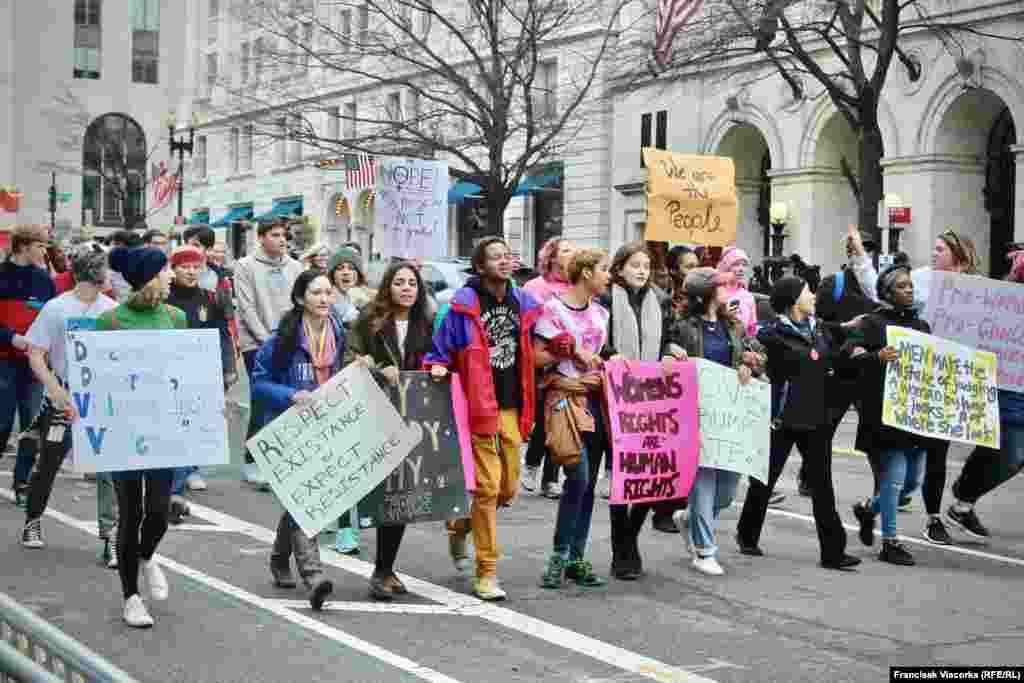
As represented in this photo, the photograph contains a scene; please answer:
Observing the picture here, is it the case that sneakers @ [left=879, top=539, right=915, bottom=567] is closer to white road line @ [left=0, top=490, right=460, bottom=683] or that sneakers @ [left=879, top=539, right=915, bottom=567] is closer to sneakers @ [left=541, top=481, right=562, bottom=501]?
sneakers @ [left=541, top=481, right=562, bottom=501]

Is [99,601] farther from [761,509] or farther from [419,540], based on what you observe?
[761,509]

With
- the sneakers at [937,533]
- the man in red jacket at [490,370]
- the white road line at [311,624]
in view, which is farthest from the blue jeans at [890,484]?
the white road line at [311,624]

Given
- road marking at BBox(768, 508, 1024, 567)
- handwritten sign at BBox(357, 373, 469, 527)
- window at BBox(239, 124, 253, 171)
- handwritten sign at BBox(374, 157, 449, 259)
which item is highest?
window at BBox(239, 124, 253, 171)

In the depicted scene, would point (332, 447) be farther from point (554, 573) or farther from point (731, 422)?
point (731, 422)

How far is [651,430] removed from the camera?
906cm

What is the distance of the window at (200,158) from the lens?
68250 mm

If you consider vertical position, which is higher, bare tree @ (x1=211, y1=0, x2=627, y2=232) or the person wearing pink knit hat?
bare tree @ (x1=211, y1=0, x2=627, y2=232)

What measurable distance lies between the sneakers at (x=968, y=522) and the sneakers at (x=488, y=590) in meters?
3.93

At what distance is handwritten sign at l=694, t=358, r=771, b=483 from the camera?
9227 millimetres

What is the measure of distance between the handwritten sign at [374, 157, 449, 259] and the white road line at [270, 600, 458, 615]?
566 cm

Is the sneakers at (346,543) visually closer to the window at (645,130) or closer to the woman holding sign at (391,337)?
the woman holding sign at (391,337)

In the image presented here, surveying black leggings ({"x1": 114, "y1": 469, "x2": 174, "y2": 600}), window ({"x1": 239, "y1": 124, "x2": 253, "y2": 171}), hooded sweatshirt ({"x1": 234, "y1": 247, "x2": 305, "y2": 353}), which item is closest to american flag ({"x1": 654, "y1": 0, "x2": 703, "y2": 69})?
hooded sweatshirt ({"x1": 234, "y1": 247, "x2": 305, "y2": 353})

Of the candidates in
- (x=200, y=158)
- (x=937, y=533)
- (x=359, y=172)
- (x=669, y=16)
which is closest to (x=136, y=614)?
(x=937, y=533)

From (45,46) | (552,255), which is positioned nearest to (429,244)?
(552,255)
